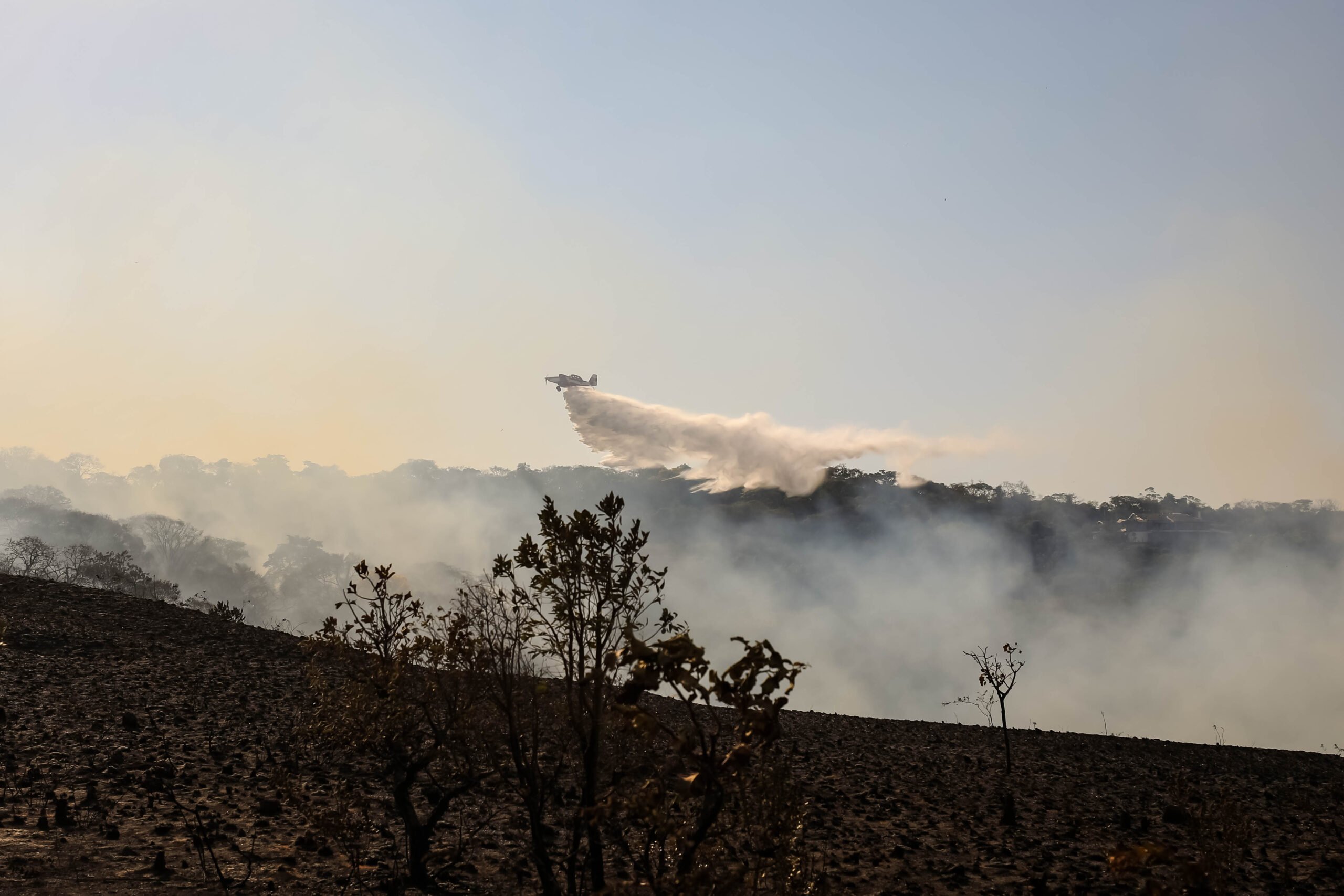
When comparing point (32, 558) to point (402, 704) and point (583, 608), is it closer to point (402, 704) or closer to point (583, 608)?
point (402, 704)

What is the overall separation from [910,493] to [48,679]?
145 m

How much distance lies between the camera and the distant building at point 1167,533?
497 feet

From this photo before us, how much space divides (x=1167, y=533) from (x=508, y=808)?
532 feet

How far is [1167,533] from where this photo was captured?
506ft

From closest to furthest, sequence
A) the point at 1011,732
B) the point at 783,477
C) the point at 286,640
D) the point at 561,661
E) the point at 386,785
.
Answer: the point at 561,661 < the point at 386,785 < the point at 1011,732 < the point at 286,640 < the point at 783,477

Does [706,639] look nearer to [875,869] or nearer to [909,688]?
[909,688]

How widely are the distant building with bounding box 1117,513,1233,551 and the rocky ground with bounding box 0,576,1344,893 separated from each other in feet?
427

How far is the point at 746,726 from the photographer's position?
5359 mm

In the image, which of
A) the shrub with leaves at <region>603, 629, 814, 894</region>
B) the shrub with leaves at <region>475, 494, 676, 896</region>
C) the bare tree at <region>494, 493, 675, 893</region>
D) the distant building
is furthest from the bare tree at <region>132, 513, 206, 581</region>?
the distant building

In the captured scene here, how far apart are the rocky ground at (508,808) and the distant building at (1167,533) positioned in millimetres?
130026

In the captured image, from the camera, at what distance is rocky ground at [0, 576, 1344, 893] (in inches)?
640

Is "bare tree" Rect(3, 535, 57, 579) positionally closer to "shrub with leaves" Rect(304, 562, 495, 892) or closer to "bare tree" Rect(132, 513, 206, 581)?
"bare tree" Rect(132, 513, 206, 581)

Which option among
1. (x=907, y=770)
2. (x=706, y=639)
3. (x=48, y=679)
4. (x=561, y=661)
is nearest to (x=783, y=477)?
(x=706, y=639)

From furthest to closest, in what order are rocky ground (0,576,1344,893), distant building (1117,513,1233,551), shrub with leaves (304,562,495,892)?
distant building (1117,513,1233,551)
rocky ground (0,576,1344,893)
shrub with leaves (304,562,495,892)
